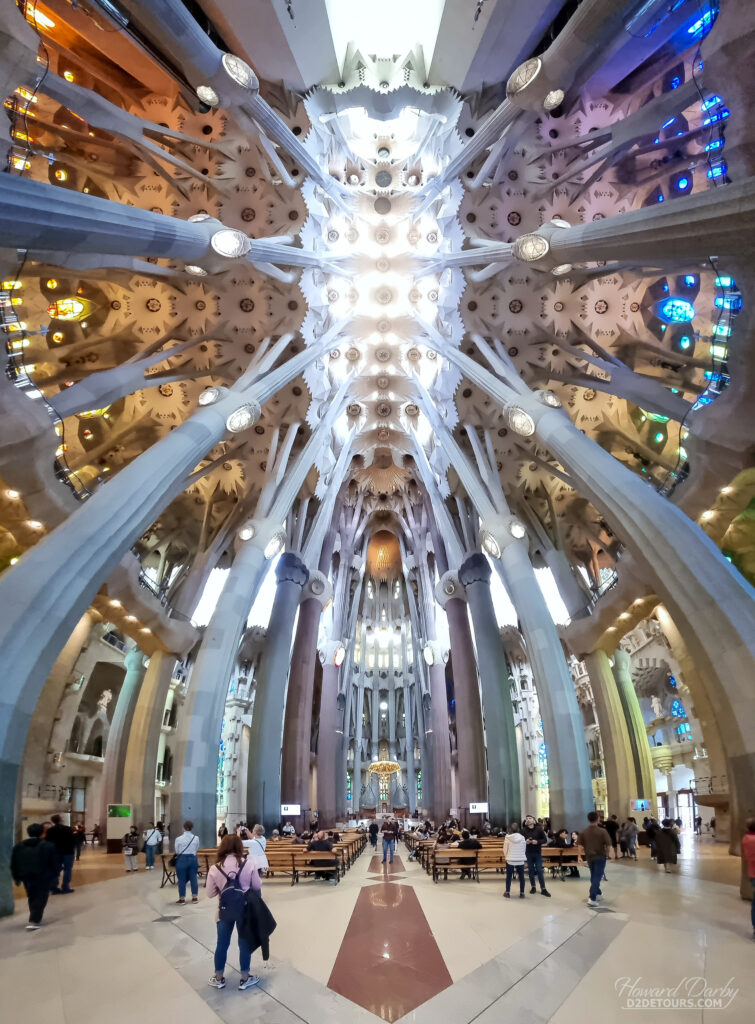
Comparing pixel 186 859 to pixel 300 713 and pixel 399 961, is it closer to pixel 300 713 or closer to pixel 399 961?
pixel 399 961

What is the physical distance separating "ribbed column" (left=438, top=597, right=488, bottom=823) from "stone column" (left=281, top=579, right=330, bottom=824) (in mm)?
6484

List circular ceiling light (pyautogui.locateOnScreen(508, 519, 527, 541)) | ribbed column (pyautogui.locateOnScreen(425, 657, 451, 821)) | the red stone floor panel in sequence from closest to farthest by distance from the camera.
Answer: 1. the red stone floor panel
2. circular ceiling light (pyautogui.locateOnScreen(508, 519, 527, 541))
3. ribbed column (pyautogui.locateOnScreen(425, 657, 451, 821))

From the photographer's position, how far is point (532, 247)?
13.6m

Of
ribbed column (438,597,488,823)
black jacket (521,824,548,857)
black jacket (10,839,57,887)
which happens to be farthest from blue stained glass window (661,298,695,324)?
black jacket (10,839,57,887)

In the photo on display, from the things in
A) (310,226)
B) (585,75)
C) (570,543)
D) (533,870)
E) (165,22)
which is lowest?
(533,870)

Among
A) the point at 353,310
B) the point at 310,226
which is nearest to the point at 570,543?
the point at 353,310

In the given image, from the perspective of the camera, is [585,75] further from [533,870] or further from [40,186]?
[533,870]

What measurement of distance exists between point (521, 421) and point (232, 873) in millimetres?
14137

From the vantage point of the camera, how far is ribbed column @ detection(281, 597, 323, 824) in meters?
23.9

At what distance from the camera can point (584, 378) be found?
61.9ft

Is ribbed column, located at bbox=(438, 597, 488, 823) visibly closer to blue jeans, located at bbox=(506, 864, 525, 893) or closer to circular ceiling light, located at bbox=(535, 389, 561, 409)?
circular ceiling light, located at bbox=(535, 389, 561, 409)

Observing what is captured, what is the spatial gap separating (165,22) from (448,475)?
19.7 meters

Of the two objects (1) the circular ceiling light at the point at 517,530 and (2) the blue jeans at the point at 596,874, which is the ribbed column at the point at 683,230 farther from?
(2) the blue jeans at the point at 596,874

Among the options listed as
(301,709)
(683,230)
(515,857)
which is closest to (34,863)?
(515,857)
